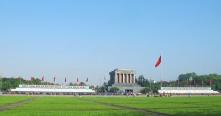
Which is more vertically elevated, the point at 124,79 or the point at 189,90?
the point at 124,79

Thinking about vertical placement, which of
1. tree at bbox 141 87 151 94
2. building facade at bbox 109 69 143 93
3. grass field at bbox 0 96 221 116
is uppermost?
building facade at bbox 109 69 143 93

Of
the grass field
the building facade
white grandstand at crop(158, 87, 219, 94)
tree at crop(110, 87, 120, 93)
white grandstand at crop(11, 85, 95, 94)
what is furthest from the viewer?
the building facade

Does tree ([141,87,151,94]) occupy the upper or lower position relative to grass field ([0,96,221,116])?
upper

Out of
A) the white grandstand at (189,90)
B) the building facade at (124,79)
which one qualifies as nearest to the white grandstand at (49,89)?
the building facade at (124,79)

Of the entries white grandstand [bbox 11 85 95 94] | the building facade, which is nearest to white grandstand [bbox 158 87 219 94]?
the building facade

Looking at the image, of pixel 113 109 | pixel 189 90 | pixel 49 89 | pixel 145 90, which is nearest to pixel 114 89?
pixel 145 90

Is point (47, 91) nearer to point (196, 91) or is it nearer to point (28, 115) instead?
point (196, 91)

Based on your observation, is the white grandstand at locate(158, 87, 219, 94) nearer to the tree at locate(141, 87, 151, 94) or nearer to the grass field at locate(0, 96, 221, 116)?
the tree at locate(141, 87, 151, 94)

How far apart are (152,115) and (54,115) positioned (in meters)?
6.84

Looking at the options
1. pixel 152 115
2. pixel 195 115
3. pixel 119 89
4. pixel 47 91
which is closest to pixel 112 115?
pixel 152 115

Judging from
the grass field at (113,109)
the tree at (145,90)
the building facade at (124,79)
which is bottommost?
the grass field at (113,109)

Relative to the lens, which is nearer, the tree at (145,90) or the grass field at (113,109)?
the grass field at (113,109)

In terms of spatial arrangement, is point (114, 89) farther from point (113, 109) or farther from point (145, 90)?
point (113, 109)

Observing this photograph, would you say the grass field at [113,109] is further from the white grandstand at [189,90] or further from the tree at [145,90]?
the tree at [145,90]
